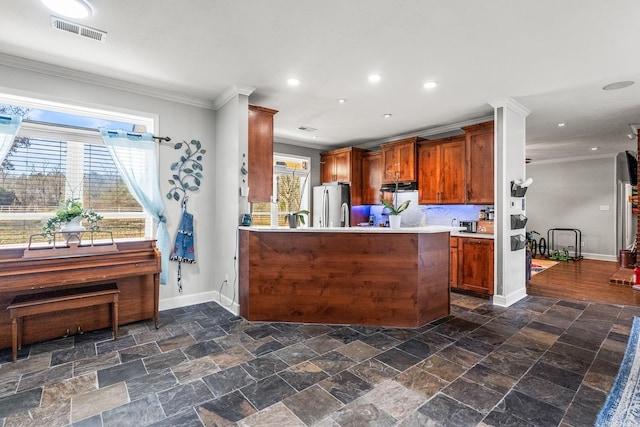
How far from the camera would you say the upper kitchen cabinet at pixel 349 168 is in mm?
6434

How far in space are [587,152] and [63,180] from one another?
1012 cm

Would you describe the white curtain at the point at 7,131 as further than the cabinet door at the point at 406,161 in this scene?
No

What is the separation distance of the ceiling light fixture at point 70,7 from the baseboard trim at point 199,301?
2977 mm

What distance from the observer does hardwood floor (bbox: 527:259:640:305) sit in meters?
4.55

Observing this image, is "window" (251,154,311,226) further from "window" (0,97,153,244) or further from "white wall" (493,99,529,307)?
"white wall" (493,99,529,307)

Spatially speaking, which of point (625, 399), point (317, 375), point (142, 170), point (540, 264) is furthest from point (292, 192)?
point (540, 264)

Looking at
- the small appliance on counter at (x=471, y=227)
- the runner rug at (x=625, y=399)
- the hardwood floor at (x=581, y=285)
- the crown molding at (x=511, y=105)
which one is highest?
the crown molding at (x=511, y=105)

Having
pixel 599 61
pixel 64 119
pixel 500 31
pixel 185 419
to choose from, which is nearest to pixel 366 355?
pixel 185 419

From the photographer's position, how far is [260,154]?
4.01 meters

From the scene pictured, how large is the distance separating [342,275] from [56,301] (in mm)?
2644

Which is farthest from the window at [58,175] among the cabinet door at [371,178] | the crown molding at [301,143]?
the cabinet door at [371,178]

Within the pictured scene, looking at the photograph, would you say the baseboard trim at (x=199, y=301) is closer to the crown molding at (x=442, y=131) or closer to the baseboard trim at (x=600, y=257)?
the crown molding at (x=442, y=131)

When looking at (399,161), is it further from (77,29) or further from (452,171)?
(77,29)

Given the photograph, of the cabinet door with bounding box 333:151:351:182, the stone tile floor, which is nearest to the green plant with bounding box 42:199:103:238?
the stone tile floor
